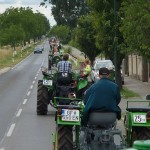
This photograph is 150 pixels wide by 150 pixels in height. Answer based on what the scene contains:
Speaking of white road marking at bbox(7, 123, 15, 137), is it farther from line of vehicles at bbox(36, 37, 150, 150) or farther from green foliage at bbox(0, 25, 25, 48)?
green foliage at bbox(0, 25, 25, 48)

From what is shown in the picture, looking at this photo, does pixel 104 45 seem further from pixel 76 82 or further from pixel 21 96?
pixel 76 82

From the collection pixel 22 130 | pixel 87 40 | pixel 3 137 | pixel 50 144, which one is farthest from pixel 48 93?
pixel 87 40

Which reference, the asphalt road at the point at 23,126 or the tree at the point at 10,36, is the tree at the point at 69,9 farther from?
the asphalt road at the point at 23,126

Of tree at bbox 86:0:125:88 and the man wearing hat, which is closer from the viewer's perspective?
the man wearing hat

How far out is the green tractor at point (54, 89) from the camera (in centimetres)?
1761

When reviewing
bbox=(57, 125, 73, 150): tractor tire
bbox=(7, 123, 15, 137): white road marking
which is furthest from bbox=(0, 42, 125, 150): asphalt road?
bbox=(57, 125, 73, 150): tractor tire

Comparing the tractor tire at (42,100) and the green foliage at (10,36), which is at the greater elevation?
the green foliage at (10,36)

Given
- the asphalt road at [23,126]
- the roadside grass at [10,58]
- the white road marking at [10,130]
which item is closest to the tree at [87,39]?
the roadside grass at [10,58]

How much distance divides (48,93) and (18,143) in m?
5.77

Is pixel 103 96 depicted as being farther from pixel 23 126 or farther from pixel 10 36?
pixel 10 36

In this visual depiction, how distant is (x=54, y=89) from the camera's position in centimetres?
1812

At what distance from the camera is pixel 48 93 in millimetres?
18719

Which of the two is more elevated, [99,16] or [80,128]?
[99,16]

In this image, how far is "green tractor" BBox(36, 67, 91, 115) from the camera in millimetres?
17612
